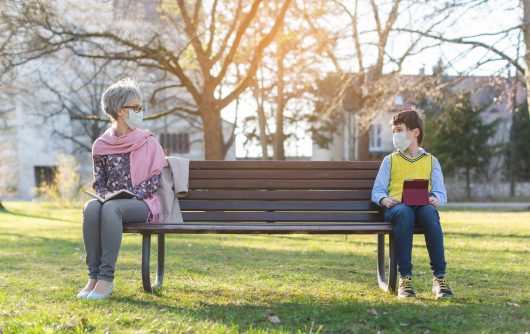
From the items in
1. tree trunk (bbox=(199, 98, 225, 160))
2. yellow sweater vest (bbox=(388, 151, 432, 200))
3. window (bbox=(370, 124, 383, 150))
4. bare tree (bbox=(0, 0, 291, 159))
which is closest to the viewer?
yellow sweater vest (bbox=(388, 151, 432, 200))

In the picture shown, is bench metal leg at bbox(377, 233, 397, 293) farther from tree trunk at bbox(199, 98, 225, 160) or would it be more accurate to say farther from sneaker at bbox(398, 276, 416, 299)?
tree trunk at bbox(199, 98, 225, 160)

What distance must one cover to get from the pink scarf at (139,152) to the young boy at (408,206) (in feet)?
5.79

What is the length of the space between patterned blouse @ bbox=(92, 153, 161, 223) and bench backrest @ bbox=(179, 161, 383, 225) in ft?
1.44

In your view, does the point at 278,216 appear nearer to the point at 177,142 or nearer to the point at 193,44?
the point at 193,44

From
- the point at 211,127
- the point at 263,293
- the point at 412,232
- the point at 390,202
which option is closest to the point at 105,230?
the point at 263,293

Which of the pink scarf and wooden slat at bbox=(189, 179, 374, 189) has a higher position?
the pink scarf

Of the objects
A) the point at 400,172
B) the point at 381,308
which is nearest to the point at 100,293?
the point at 381,308

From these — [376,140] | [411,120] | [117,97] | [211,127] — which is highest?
[376,140]

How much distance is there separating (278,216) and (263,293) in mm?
664

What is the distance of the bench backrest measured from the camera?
210 inches

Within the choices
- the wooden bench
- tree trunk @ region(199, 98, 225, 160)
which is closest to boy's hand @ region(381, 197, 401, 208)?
the wooden bench

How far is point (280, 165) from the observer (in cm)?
545

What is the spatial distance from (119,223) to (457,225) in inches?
440

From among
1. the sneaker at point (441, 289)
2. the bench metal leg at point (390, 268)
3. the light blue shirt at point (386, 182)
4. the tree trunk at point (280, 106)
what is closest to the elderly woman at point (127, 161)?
the light blue shirt at point (386, 182)
